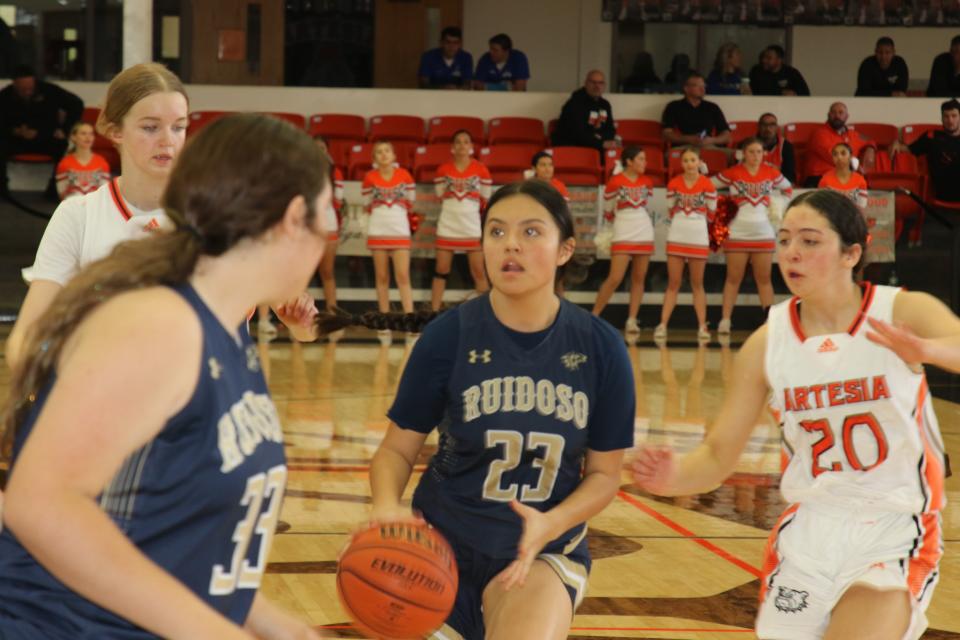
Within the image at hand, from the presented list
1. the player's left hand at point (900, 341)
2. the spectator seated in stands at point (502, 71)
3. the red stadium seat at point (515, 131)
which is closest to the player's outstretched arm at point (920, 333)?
the player's left hand at point (900, 341)

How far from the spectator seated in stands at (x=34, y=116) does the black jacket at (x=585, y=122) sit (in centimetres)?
529

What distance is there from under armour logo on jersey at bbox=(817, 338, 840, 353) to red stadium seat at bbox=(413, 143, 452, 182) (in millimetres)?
10869

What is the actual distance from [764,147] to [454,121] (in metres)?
3.50

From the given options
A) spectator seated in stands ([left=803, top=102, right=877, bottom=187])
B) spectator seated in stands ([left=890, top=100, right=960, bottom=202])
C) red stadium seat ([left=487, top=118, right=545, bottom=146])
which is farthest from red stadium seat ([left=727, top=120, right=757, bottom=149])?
red stadium seat ([left=487, top=118, right=545, bottom=146])

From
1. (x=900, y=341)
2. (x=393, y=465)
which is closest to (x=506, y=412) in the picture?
(x=393, y=465)

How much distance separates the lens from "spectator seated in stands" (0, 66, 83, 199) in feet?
45.4

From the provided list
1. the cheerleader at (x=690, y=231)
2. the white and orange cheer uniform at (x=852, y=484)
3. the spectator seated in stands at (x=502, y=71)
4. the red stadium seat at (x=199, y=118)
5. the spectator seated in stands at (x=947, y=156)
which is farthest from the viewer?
the spectator seated in stands at (x=502, y=71)

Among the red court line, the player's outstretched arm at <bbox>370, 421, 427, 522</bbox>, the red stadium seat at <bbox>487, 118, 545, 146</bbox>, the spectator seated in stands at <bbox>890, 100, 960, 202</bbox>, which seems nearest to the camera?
the player's outstretched arm at <bbox>370, 421, 427, 522</bbox>

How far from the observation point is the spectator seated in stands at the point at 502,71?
16297 millimetres

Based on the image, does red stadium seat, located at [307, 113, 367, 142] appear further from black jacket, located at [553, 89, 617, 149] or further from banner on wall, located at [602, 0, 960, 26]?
banner on wall, located at [602, 0, 960, 26]

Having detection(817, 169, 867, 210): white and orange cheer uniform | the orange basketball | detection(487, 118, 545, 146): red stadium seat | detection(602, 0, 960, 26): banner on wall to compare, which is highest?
detection(602, 0, 960, 26): banner on wall

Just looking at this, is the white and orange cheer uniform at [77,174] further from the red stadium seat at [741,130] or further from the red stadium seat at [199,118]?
the red stadium seat at [741,130]

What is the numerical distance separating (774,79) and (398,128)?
188 inches

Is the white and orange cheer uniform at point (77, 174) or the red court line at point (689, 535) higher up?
the white and orange cheer uniform at point (77, 174)
